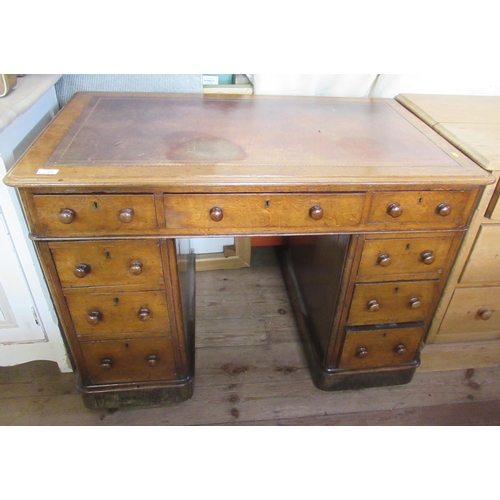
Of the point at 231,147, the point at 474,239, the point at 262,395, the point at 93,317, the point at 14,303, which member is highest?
the point at 231,147

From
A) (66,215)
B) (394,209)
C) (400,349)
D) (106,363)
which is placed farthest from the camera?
(400,349)

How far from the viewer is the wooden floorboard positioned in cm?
143

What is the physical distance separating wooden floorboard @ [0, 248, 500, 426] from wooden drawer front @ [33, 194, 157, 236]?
0.73 meters

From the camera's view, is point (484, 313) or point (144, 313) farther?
point (484, 313)

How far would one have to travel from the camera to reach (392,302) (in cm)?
132

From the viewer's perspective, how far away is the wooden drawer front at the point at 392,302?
4.21ft

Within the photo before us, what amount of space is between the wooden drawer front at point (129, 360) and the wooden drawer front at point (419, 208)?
74 cm

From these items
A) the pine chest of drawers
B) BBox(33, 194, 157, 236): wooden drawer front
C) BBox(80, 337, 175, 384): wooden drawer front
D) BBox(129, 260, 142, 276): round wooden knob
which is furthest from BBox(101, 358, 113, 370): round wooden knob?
the pine chest of drawers

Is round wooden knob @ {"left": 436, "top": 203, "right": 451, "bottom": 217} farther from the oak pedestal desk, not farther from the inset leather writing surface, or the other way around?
the inset leather writing surface

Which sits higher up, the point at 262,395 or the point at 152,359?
the point at 152,359

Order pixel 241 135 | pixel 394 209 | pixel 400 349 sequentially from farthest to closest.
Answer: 1. pixel 400 349
2. pixel 241 135
3. pixel 394 209

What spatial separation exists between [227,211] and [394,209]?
0.44 m

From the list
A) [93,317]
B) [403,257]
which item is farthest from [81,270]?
[403,257]

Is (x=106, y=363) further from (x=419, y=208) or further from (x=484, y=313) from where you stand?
(x=484, y=313)
